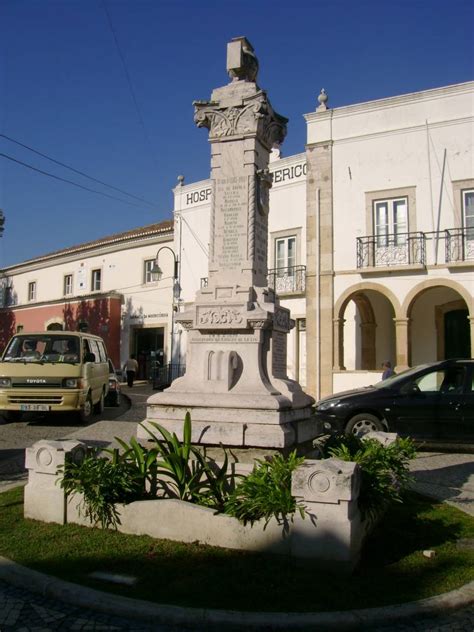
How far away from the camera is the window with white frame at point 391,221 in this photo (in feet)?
60.1

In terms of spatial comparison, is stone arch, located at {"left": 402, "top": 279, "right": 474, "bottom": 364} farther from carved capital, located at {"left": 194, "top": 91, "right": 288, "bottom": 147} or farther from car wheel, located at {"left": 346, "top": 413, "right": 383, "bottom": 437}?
carved capital, located at {"left": 194, "top": 91, "right": 288, "bottom": 147}

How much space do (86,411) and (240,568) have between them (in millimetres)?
9216

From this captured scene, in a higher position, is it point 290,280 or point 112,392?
point 290,280

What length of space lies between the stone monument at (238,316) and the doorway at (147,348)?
21.3m

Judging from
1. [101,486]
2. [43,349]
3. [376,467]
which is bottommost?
[101,486]

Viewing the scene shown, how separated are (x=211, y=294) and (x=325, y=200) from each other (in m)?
13.8

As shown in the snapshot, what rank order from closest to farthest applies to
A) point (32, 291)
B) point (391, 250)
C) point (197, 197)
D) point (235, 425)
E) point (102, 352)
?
1. point (235, 425)
2. point (102, 352)
3. point (391, 250)
4. point (197, 197)
5. point (32, 291)

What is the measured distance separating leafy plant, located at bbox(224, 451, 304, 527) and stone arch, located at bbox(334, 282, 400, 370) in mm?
14194

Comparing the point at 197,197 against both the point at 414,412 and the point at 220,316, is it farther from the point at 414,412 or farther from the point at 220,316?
the point at 220,316

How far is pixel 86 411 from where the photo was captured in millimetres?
12609

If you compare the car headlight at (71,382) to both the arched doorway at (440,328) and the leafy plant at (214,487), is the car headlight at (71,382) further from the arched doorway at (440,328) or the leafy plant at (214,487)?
the arched doorway at (440,328)

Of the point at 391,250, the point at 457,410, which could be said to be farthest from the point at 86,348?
the point at 391,250

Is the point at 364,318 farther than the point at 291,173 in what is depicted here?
No

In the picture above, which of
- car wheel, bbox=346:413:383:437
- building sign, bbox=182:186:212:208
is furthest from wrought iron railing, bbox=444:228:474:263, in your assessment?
building sign, bbox=182:186:212:208
